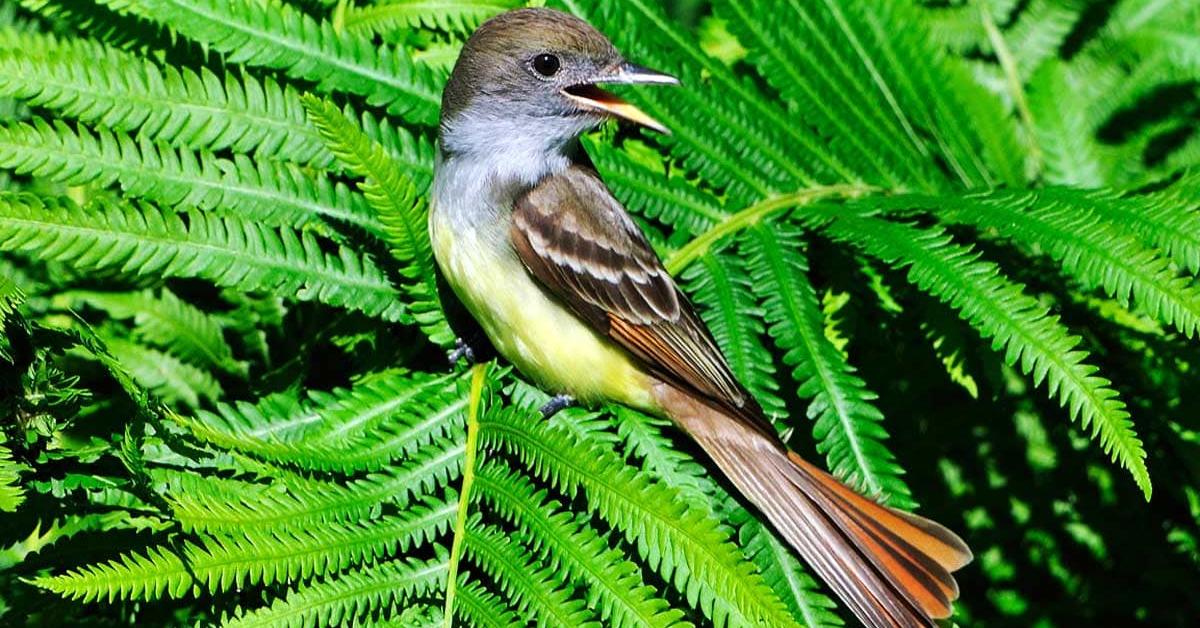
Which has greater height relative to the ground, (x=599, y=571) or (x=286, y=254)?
(x=286, y=254)

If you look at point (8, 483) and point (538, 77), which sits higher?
point (538, 77)

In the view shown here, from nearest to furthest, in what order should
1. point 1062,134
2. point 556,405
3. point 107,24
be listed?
1. point 556,405
2. point 107,24
3. point 1062,134

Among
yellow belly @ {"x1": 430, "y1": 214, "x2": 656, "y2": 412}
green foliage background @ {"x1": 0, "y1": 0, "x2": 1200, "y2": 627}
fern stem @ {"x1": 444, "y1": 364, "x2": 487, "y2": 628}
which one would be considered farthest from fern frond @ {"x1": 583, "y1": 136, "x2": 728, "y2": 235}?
fern stem @ {"x1": 444, "y1": 364, "x2": 487, "y2": 628}

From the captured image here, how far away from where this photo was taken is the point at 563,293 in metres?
3.56

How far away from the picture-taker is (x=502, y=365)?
3.44m

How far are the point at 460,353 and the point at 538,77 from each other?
0.85 meters

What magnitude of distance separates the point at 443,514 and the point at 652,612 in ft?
1.74

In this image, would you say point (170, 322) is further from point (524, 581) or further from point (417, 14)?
point (524, 581)

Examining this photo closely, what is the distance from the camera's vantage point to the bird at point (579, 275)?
127 inches

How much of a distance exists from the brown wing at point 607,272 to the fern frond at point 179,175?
20.4 inches

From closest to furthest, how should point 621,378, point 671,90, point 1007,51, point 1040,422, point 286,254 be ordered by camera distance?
1. point 286,254
2. point 621,378
3. point 671,90
4. point 1040,422
5. point 1007,51

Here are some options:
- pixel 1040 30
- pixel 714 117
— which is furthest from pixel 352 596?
pixel 1040 30

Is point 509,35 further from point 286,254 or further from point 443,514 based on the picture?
point 443,514

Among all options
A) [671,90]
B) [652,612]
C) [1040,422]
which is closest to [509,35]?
[671,90]
